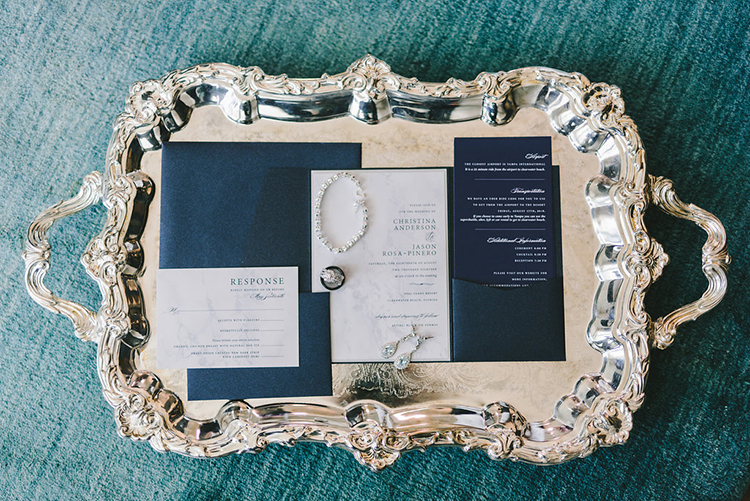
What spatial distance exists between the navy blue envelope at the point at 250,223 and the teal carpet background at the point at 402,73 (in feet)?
0.42

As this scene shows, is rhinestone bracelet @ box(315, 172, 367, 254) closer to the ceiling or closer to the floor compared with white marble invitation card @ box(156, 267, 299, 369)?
closer to the ceiling

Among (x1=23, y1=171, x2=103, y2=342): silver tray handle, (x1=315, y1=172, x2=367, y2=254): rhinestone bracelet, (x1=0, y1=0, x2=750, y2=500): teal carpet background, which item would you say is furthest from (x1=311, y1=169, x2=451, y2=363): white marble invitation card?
(x1=23, y1=171, x2=103, y2=342): silver tray handle

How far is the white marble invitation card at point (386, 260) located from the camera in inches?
23.7

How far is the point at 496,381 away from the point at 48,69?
771 mm

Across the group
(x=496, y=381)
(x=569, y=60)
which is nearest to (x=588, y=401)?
(x=496, y=381)

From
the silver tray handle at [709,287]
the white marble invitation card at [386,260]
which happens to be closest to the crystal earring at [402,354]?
the white marble invitation card at [386,260]

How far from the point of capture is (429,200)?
→ 2.00 ft

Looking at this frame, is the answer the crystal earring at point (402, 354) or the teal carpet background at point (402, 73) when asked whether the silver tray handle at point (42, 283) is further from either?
the crystal earring at point (402, 354)

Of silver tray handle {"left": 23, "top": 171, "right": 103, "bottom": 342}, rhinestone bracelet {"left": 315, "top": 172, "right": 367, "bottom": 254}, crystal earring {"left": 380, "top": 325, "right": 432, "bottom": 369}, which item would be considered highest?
rhinestone bracelet {"left": 315, "top": 172, "right": 367, "bottom": 254}

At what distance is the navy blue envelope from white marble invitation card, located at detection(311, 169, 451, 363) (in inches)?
0.8

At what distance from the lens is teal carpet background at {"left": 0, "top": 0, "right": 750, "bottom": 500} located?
0.63m

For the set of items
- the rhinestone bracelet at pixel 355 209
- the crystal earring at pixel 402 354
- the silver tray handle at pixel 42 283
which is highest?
the rhinestone bracelet at pixel 355 209

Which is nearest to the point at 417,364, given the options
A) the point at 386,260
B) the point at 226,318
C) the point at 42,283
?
the point at 386,260

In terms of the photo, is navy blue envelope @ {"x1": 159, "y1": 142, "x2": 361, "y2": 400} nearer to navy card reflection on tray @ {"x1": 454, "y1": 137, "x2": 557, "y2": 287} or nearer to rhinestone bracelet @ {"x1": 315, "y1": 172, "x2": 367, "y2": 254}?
rhinestone bracelet @ {"x1": 315, "y1": 172, "x2": 367, "y2": 254}
